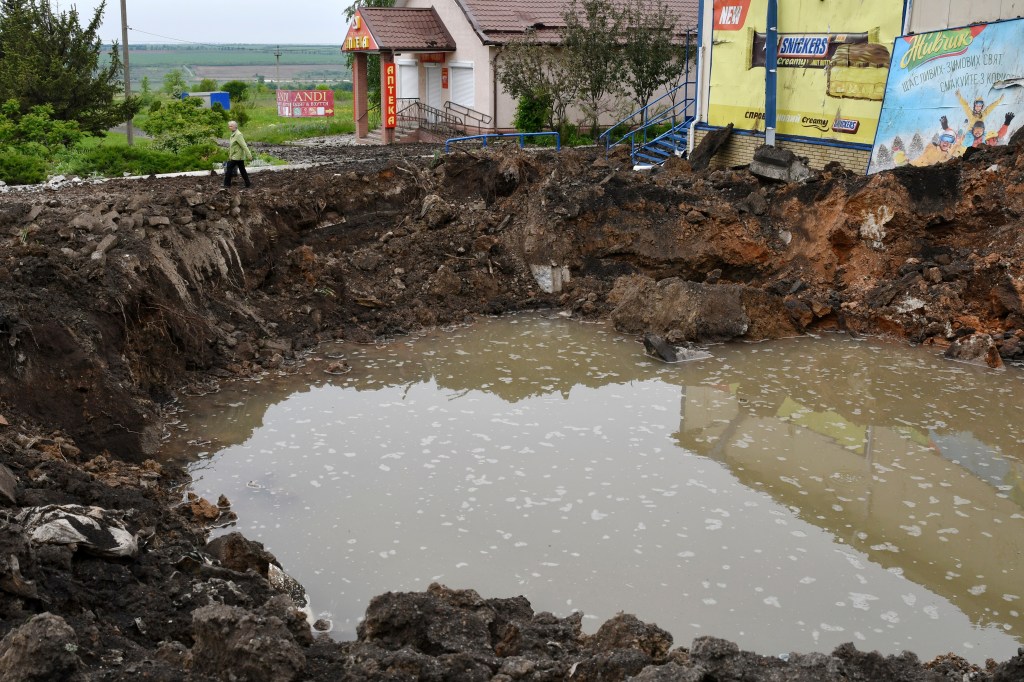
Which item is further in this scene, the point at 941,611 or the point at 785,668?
the point at 941,611

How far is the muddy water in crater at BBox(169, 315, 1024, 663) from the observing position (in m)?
8.79

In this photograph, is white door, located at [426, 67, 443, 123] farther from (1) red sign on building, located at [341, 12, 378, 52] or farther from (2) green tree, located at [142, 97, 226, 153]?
(2) green tree, located at [142, 97, 226, 153]

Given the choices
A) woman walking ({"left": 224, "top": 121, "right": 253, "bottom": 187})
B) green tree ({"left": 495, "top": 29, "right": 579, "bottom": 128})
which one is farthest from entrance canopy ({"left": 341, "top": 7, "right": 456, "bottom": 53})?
woman walking ({"left": 224, "top": 121, "right": 253, "bottom": 187})

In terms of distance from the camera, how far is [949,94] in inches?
721

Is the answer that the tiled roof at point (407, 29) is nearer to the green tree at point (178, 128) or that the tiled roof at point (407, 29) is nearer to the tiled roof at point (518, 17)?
the tiled roof at point (518, 17)

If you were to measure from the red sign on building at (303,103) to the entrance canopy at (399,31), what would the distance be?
24.0ft

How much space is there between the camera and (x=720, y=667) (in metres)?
6.39

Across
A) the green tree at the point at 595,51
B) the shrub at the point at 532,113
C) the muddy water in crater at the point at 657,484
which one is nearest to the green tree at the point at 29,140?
the muddy water in crater at the point at 657,484

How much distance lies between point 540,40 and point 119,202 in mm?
19280

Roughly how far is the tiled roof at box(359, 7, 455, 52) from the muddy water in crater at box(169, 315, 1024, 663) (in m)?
20.7

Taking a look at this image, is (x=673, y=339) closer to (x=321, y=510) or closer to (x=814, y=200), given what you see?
(x=814, y=200)

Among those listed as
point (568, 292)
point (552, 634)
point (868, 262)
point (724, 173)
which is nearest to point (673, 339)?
point (568, 292)

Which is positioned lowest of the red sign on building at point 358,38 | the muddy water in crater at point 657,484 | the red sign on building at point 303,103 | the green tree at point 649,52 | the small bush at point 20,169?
the muddy water in crater at point 657,484

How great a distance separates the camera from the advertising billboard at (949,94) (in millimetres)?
17281
